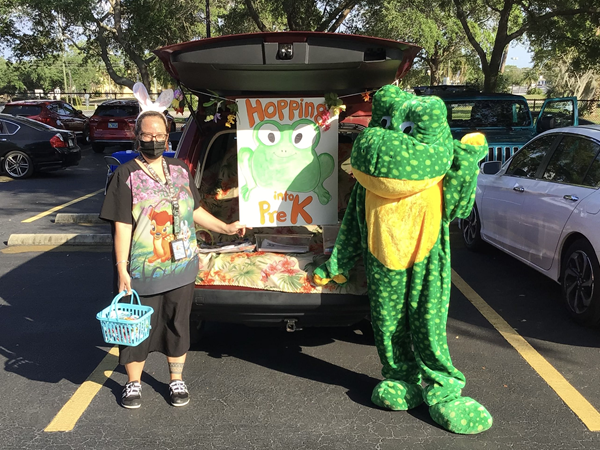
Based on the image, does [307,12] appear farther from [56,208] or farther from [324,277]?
[324,277]

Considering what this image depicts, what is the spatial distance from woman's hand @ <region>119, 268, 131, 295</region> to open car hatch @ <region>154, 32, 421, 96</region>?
1304 mm

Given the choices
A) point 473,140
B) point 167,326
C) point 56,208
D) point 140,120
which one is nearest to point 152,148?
point 140,120

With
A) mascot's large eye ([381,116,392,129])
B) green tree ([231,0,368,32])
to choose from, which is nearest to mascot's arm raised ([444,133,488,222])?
mascot's large eye ([381,116,392,129])

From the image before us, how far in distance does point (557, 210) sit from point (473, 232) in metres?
2.02

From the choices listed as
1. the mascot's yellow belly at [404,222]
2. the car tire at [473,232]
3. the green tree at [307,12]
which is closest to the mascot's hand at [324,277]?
the mascot's yellow belly at [404,222]

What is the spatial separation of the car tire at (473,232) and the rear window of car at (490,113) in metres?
3.54

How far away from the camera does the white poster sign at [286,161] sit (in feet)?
12.7

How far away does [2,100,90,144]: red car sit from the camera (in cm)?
1830

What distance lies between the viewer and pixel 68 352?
4.25 m

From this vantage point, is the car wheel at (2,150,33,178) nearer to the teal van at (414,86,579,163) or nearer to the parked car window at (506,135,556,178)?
the teal van at (414,86,579,163)

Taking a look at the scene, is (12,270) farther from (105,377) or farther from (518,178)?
(518,178)

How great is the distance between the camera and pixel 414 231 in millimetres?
3127

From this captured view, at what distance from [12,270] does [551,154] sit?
5.82 metres

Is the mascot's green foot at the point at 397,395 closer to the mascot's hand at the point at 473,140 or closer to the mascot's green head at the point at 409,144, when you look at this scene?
the mascot's green head at the point at 409,144
